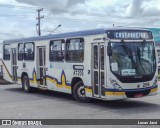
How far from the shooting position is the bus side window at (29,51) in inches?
744

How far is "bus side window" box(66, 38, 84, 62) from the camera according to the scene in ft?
47.9

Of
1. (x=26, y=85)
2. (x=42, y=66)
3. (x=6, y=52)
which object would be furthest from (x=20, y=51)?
(x=42, y=66)

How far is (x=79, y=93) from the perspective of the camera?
1492 cm

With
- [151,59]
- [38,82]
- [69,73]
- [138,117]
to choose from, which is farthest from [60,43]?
[138,117]

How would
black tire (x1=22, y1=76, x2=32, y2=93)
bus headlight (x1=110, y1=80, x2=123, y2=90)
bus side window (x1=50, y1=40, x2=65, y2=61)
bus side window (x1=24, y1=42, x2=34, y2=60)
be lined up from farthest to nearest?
black tire (x1=22, y1=76, x2=32, y2=93) → bus side window (x1=24, y1=42, x2=34, y2=60) → bus side window (x1=50, y1=40, x2=65, y2=61) → bus headlight (x1=110, y1=80, x2=123, y2=90)

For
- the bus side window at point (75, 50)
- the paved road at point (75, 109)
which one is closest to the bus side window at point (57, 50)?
the bus side window at point (75, 50)

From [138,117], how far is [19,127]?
138 inches

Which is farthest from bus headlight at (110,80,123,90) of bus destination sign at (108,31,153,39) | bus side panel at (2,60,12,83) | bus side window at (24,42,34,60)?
bus side panel at (2,60,12,83)

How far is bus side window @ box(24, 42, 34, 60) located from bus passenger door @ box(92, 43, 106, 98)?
227 inches

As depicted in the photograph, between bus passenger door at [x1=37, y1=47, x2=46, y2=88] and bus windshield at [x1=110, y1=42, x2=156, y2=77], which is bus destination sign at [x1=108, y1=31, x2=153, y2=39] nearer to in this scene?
bus windshield at [x1=110, y1=42, x2=156, y2=77]

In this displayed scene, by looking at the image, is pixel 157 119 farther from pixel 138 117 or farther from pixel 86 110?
pixel 86 110

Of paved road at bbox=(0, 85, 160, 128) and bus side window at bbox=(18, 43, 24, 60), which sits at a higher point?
bus side window at bbox=(18, 43, 24, 60)

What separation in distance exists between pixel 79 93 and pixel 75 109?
200 centimetres

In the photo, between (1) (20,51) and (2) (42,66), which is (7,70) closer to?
(1) (20,51)
